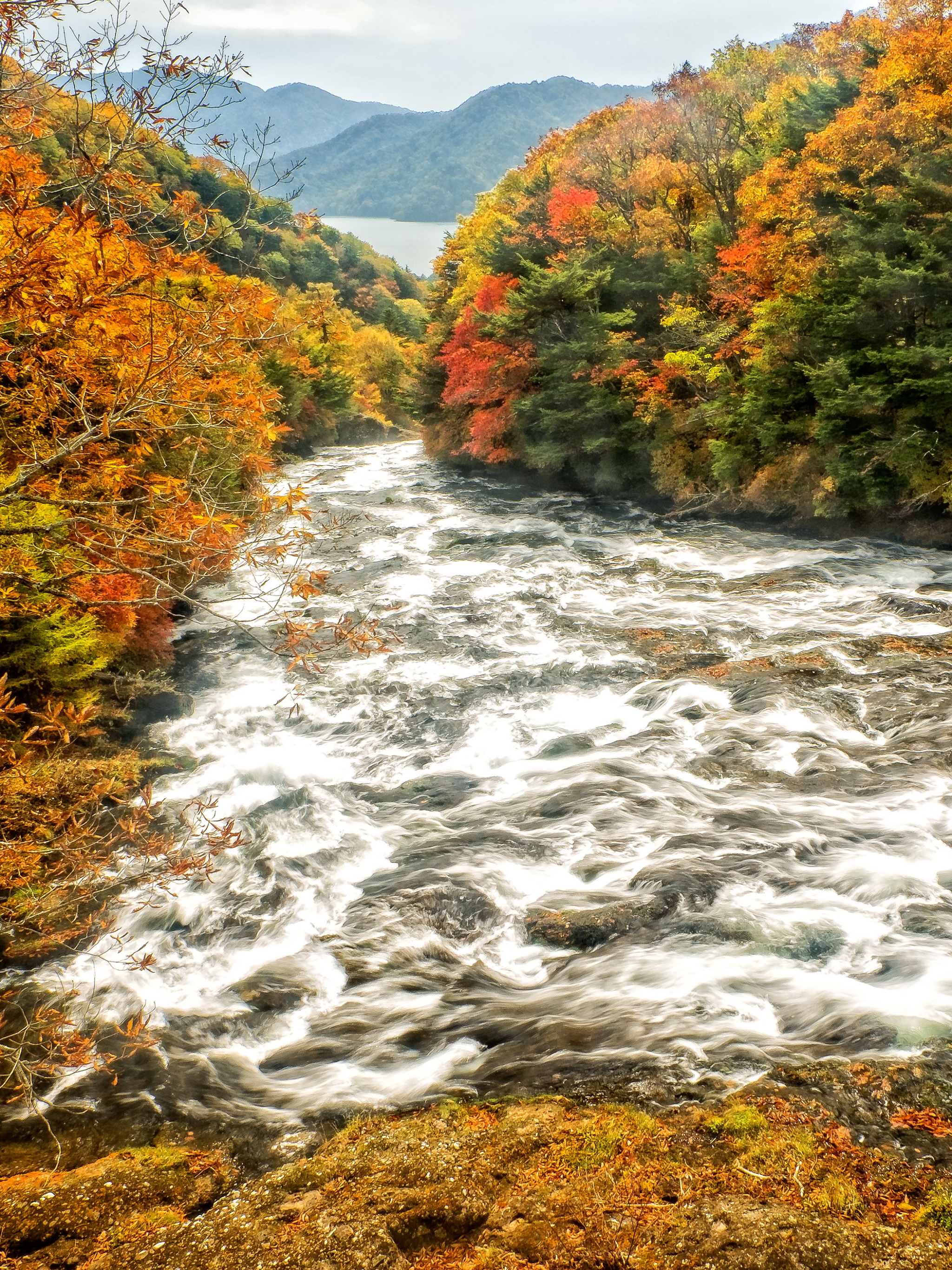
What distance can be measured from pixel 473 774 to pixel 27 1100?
6.07 metres

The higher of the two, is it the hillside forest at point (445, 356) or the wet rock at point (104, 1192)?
the hillside forest at point (445, 356)

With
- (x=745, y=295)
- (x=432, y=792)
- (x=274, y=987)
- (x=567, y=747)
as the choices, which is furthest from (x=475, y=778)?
(x=745, y=295)

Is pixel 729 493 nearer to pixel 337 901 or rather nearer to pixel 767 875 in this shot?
pixel 767 875

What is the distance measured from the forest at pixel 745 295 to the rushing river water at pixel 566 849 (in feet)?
12.8

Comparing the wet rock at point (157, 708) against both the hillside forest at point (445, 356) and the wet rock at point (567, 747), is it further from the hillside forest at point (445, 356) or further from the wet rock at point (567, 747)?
the wet rock at point (567, 747)

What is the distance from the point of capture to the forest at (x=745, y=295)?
16.0 meters

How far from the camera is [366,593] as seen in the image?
695 inches

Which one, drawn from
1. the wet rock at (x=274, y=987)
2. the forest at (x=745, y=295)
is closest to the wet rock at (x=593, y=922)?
the wet rock at (x=274, y=987)

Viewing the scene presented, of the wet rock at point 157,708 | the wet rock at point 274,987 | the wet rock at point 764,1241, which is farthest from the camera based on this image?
the wet rock at point 157,708

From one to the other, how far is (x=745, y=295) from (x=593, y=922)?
19678mm

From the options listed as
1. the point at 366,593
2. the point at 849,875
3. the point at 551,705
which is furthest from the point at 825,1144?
the point at 366,593

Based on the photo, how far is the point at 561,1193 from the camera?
3.94 meters

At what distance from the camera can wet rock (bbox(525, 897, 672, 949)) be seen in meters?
6.71

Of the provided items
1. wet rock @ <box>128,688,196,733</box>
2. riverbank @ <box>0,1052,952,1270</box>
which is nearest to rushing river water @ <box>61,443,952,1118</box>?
wet rock @ <box>128,688,196,733</box>
